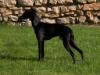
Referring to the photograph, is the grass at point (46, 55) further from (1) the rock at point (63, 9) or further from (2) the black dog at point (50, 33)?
(1) the rock at point (63, 9)

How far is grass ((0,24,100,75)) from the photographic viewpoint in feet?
33.3

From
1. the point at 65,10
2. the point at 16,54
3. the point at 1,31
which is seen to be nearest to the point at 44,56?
the point at 16,54

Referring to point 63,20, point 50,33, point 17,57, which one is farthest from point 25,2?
point 50,33

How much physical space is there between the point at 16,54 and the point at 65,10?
5.13m

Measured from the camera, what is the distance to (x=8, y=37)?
559 inches

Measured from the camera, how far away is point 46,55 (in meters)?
11.8

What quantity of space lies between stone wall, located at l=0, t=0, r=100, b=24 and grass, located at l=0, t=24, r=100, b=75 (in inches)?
35.6

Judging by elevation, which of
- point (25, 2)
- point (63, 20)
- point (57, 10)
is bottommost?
point (63, 20)

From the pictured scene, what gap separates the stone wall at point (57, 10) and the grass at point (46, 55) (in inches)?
35.6

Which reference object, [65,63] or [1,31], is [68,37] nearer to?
[65,63]

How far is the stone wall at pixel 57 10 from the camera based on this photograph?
16641mm

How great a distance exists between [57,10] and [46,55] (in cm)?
512

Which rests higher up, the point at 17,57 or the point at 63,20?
the point at 17,57

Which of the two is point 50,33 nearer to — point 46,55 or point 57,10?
point 46,55
